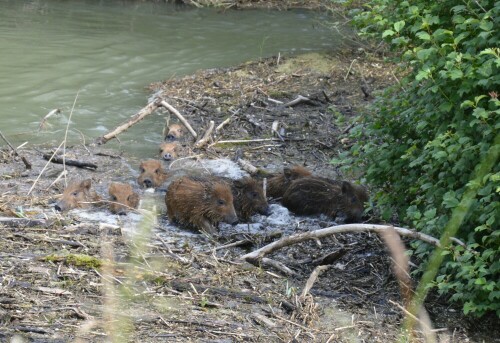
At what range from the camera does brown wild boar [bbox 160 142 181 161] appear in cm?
1162

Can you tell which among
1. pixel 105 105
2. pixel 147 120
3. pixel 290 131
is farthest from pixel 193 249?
pixel 105 105

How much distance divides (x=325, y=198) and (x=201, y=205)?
5.13ft

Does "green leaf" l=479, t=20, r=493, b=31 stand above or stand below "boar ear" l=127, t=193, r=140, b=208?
above

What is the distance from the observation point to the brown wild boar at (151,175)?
10.5 meters

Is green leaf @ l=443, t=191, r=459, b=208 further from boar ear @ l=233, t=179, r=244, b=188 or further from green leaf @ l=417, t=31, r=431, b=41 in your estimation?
boar ear @ l=233, t=179, r=244, b=188

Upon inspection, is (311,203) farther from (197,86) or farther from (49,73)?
(49,73)

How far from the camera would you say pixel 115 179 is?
10.9m

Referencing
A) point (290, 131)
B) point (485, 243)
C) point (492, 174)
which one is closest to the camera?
point (492, 174)

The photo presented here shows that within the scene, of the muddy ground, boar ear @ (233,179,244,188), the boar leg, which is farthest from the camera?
boar ear @ (233,179,244,188)

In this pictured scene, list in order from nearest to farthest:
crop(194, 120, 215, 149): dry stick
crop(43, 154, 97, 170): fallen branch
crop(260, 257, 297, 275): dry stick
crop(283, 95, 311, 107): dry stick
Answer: crop(260, 257, 297, 275): dry stick, crop(43, 154, 97, 170): fallen branch, crop(194, 120, 215, 149): dry stick, crop(283, 95, 311, 107): dry stick

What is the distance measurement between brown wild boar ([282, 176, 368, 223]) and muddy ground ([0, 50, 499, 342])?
152 mm

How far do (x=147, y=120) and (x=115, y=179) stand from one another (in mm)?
3217

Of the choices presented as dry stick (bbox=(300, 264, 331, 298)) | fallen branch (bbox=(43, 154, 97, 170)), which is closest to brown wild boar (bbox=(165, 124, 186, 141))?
fallen branch (bbox=(43, 154, 97, 170))

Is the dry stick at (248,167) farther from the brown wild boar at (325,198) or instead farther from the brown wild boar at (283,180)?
the brown wild boar at (325,198)
